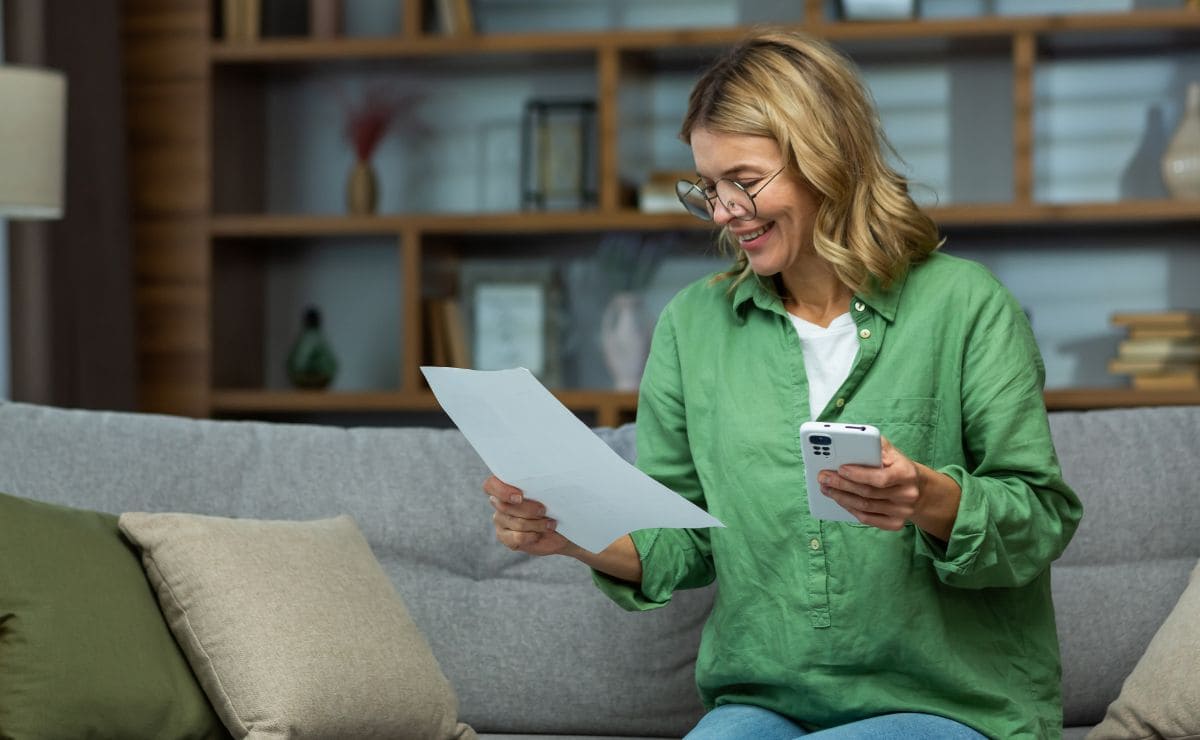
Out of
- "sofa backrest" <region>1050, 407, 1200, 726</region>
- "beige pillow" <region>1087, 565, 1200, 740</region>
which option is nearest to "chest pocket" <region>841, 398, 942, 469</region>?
"beige pillow" <region>1087, 565, 1200, 740</region>

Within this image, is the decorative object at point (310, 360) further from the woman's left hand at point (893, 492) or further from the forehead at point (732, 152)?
the woman's left hand at point (893, 492)

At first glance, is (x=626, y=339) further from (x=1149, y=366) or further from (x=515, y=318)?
(x=1149, y=366)

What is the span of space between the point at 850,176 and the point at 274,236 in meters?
2.48

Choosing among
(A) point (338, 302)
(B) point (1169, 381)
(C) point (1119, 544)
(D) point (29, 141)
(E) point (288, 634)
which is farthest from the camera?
(A) point (338, 302)

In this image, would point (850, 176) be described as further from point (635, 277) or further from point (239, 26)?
point (239, 26)

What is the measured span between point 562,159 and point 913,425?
7.80 feet

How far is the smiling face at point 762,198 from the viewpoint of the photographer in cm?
157

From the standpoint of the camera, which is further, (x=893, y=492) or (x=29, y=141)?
(x=29, y=141)

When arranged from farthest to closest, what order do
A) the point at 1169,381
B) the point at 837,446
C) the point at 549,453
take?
the point at 1169,381 < the point at 549,453 < the point at 837,446

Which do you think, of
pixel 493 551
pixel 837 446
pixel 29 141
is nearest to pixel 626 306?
pixel 29 141

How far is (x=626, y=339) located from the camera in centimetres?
370

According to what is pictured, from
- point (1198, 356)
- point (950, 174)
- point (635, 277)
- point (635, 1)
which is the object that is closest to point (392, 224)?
point (635, 277)

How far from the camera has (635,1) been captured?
390 centimetres

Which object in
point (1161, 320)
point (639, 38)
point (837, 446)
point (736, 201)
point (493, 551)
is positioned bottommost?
point (493, 551)
